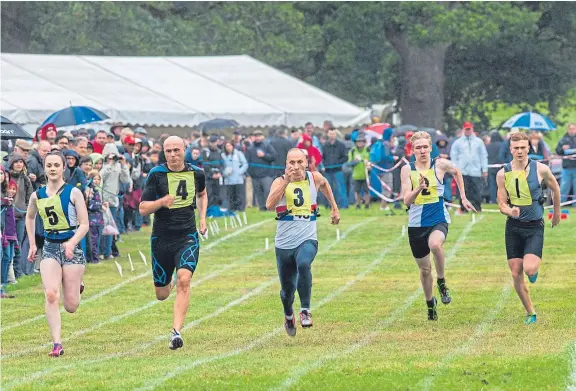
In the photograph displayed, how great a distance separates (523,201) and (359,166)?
56.7ft

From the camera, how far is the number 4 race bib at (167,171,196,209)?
12.9 meters

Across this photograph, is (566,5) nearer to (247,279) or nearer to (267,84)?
(267,84)

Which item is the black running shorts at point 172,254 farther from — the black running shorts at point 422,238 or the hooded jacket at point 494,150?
the hooded jacket at point 494,150

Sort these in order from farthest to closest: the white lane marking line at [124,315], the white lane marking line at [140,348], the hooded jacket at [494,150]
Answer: the hooded jacket at [494,150]
the white lane marking line at [124,315]
the white lane marking line at [140,348]

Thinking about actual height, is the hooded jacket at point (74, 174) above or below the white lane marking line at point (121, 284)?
above

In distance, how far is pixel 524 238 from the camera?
1402cm

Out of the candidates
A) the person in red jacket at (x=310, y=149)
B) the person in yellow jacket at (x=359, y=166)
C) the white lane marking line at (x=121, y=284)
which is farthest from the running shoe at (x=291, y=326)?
the person in yellow jacket at (x=359, y=166)

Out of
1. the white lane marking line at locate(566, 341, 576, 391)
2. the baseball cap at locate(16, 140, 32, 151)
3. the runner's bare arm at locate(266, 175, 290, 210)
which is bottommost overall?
the white lane marking line at locate(566, 341, 576, 391)

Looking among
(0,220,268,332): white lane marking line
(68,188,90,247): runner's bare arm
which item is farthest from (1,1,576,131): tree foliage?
(68,188,90,247): runner's bare arm

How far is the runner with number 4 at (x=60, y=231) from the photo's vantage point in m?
13.0

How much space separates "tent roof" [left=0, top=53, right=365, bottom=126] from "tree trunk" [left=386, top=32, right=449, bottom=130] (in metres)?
3.90

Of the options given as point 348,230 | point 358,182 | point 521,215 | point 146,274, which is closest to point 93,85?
point 358,182

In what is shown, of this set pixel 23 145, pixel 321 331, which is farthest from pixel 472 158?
pixel 321 331

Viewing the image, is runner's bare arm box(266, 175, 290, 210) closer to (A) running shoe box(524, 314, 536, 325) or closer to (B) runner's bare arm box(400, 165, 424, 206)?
(B) runner's bare arm box(400, 165, 424, 206)
